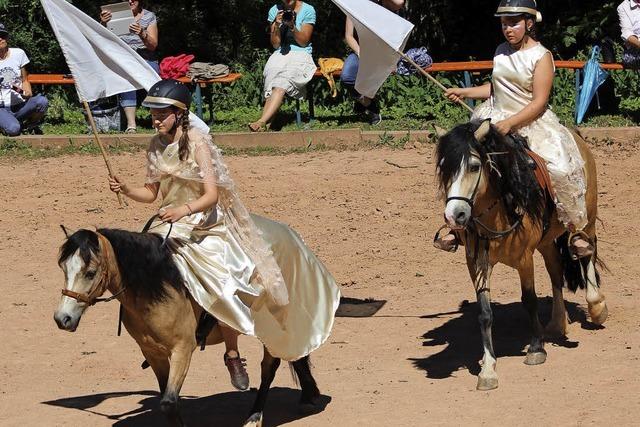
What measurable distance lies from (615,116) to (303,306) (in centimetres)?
815

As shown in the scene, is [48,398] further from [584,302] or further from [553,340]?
[584,302]

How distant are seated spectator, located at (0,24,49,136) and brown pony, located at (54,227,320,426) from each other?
28.3 feet

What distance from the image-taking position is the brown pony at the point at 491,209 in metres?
8.94

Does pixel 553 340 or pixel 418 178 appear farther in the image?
pixel 418 178

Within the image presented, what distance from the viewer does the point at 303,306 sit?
879cm

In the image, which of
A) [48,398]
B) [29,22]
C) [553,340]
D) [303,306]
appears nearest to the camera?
[303,306]

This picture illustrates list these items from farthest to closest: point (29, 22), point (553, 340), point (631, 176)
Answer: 1. point (29, 22)
2. point (631, 176)
3. point (553, 340)

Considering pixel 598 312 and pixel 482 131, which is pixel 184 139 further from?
pixel 598 312

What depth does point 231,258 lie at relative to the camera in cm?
830

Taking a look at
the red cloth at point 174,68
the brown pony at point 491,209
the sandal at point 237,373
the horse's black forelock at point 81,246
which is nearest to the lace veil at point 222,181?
the sandal at point 237,373

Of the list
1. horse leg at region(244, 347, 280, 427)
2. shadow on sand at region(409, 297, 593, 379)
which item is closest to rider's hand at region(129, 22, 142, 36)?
shadow on sand at region(409, 297, 593, 379)

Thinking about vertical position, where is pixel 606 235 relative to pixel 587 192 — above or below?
below

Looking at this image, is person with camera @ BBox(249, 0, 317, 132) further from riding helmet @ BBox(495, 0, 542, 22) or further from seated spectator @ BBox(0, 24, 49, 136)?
riding helmet @ BBox(495, 0, 542, 22)

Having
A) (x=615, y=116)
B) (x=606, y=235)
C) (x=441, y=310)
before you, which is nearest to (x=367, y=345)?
(x=441, y=310)
